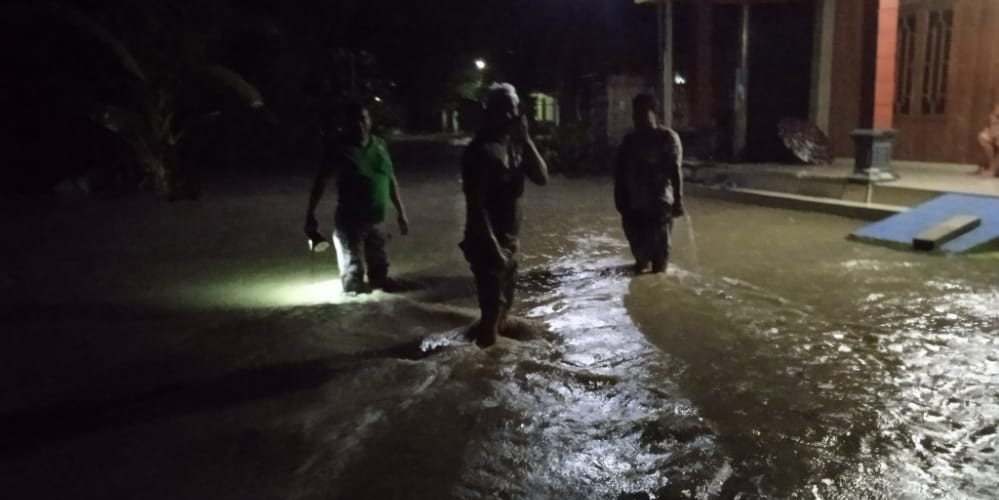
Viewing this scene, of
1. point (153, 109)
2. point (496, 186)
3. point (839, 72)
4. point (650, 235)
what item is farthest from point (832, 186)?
point (153, 109)

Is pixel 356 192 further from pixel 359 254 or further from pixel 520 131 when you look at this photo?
pixel 520 131

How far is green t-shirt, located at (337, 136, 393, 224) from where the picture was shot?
24.5 ft

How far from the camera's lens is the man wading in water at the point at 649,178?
8.00 metres

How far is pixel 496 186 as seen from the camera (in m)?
5.83

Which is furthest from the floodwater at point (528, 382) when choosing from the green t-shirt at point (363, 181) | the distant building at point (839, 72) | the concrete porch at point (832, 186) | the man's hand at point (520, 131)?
the distant building at point (839, 72)

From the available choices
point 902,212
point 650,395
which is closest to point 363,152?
point 650,395

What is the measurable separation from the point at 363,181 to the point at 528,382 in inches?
115

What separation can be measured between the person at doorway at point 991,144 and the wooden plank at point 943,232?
11.4ft

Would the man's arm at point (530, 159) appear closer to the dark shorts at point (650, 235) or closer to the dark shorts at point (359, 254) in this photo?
the dark shorts at point (359, 254)

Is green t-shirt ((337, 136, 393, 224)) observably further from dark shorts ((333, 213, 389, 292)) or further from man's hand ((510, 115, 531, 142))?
man's hand ((510, 115, 531, 142))

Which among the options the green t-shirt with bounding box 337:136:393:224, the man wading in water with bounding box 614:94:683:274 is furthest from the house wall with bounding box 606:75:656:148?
the green t-shirt with bounding box 337:136:393:224

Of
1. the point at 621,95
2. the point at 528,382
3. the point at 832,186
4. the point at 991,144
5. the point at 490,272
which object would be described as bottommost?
the point at 528,382

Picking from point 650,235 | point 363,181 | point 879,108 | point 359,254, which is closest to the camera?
point 363,181

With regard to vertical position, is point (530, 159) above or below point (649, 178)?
above
